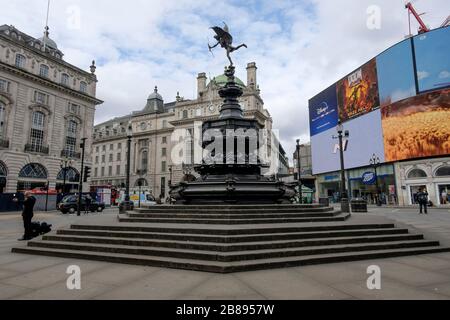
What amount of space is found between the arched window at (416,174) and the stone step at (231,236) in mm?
38452

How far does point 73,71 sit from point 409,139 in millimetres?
50264

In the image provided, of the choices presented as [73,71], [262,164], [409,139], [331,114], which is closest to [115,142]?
[73,71]

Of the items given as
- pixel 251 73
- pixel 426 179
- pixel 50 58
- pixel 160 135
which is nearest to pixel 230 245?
pixel 426 179

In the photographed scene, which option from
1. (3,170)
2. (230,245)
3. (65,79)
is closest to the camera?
(230,245)

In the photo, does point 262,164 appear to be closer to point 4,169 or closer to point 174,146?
point 4,169

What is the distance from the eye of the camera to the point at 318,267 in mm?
5992

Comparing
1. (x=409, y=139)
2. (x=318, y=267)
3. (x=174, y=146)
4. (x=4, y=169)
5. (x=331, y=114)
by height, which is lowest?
(x=318, y=267)

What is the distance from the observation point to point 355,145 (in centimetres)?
5025

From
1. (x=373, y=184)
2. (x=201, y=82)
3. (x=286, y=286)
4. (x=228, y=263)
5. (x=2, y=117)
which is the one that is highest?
(x=201, y=82)

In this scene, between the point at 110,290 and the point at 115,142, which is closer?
the point at 110,290

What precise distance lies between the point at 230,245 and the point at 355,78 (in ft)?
173

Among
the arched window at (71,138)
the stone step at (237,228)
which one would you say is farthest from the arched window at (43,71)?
the stone step at (237,228)

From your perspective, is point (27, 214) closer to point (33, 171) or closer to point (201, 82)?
point (33, 171)

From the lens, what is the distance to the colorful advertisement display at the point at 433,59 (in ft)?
124
